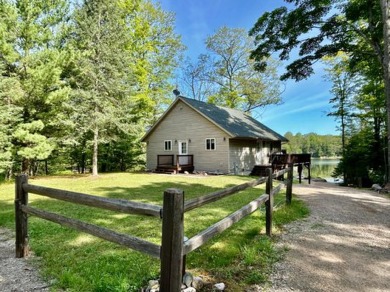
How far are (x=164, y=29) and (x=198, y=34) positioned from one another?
7165 mm

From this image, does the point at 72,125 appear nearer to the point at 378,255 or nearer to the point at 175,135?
the point at 175,135

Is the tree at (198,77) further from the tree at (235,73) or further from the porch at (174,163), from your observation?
the porch at (174,163)

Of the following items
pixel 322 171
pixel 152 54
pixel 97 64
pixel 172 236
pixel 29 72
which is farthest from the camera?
pixel 322 171

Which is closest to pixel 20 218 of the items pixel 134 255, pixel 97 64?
pixel 134 255

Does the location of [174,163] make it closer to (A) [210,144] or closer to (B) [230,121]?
(A) [210,144]

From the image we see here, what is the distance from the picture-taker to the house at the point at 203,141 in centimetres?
1855

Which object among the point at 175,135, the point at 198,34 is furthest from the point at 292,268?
the point at 198,34

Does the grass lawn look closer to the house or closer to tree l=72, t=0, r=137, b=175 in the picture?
tree l=72, t=0, r=137, b=175

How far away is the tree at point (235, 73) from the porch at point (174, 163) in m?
13.2

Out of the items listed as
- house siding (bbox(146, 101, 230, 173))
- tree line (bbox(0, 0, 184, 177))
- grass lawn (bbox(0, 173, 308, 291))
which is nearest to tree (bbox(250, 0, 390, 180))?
house siding (bbox(146, 101, 230, 173))

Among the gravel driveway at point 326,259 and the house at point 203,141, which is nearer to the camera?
the gravel driveway at point 326,259

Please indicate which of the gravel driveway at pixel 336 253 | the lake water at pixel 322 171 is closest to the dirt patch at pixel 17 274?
the gravel driveway at pixel 336 253

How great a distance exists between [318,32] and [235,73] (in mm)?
19100

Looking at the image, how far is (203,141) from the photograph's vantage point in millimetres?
19516
